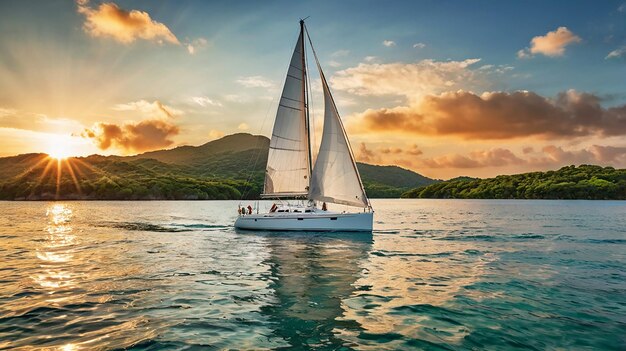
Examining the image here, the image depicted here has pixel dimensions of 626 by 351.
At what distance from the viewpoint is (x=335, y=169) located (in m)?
40.6

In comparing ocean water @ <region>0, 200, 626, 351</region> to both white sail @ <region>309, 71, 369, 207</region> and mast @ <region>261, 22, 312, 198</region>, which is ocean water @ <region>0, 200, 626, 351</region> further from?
mast @ <region>261, 22, 312, 198</region>

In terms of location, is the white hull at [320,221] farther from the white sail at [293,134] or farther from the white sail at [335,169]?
the white sail at [293,134]

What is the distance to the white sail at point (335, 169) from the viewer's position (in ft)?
133

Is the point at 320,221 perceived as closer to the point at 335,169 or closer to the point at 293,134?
the point at 335,169

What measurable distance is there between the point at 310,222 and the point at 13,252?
1014 inches

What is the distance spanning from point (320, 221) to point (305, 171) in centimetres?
601

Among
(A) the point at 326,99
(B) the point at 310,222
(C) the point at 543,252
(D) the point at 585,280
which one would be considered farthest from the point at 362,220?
(D) the point at 585,280

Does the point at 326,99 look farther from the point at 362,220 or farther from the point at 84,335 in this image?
the point at 84,335

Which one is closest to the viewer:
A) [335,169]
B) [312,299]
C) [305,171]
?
[312,299]

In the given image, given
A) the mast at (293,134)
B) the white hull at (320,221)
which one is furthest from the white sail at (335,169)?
the mast at (293,134)

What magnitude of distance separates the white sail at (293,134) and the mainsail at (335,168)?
8.44ft

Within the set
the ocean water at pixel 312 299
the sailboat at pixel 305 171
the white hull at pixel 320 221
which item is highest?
the sailboat at pixel 305 171

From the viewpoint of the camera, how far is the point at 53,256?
28172mm

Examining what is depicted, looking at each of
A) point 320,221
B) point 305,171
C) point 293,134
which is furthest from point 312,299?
point 293,134
